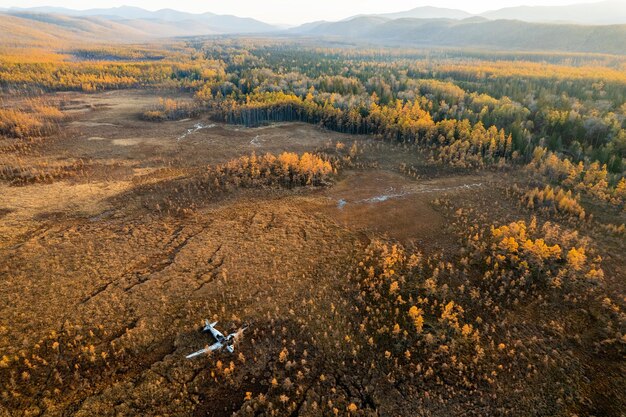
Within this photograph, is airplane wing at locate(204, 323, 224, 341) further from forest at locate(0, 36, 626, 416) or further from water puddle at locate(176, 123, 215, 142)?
water puddle at locate(176, 123, 215, 142)

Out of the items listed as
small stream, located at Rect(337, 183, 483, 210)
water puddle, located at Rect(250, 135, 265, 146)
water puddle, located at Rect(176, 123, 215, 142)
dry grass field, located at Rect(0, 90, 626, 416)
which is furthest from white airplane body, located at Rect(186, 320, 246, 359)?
water puddle, located at Rect(176, 123, 215, 142)

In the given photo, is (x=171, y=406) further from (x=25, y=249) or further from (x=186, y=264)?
(x=25, y=249)

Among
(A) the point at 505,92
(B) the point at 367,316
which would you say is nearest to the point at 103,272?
(B) the point at 367,316

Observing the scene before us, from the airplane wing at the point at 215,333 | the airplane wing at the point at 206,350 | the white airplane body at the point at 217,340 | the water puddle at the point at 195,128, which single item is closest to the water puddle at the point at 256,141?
the water puddle at the point at 195,128

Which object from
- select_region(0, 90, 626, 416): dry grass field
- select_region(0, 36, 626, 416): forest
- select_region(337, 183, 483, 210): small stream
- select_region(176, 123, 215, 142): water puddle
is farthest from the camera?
select_region(176, 123, 215, 142): water puddle

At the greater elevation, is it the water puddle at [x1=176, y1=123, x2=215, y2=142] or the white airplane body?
the water puddle at [x1=176, y1=123, x2=215, y2=142]
